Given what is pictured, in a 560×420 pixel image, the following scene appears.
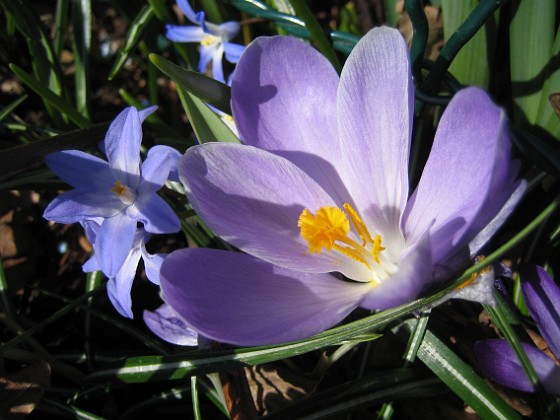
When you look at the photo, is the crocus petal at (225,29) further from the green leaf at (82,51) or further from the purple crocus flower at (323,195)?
the purple crocus flower at (323,195)

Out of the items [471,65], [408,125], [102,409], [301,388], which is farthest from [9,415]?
[471,65]

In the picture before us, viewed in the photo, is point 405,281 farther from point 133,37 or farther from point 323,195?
point 133,37

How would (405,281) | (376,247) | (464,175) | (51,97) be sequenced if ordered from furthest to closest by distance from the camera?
(51,97) → (376,247) → (464,175) → (405,281)

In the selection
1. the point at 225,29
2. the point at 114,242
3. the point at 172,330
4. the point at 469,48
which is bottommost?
the point at 172,330

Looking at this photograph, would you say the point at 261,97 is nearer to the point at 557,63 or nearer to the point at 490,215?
the point at 490,215

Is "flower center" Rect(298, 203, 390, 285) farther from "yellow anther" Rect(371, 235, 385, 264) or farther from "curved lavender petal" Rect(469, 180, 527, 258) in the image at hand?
"curved lavender petal" Rect(469, 180, 527, 258)

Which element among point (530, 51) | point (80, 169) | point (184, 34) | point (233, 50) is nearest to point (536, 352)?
point (530, 51)

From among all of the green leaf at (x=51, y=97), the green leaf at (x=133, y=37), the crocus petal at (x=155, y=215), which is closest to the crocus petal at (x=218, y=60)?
the green leaf at (x=133, y=37)
